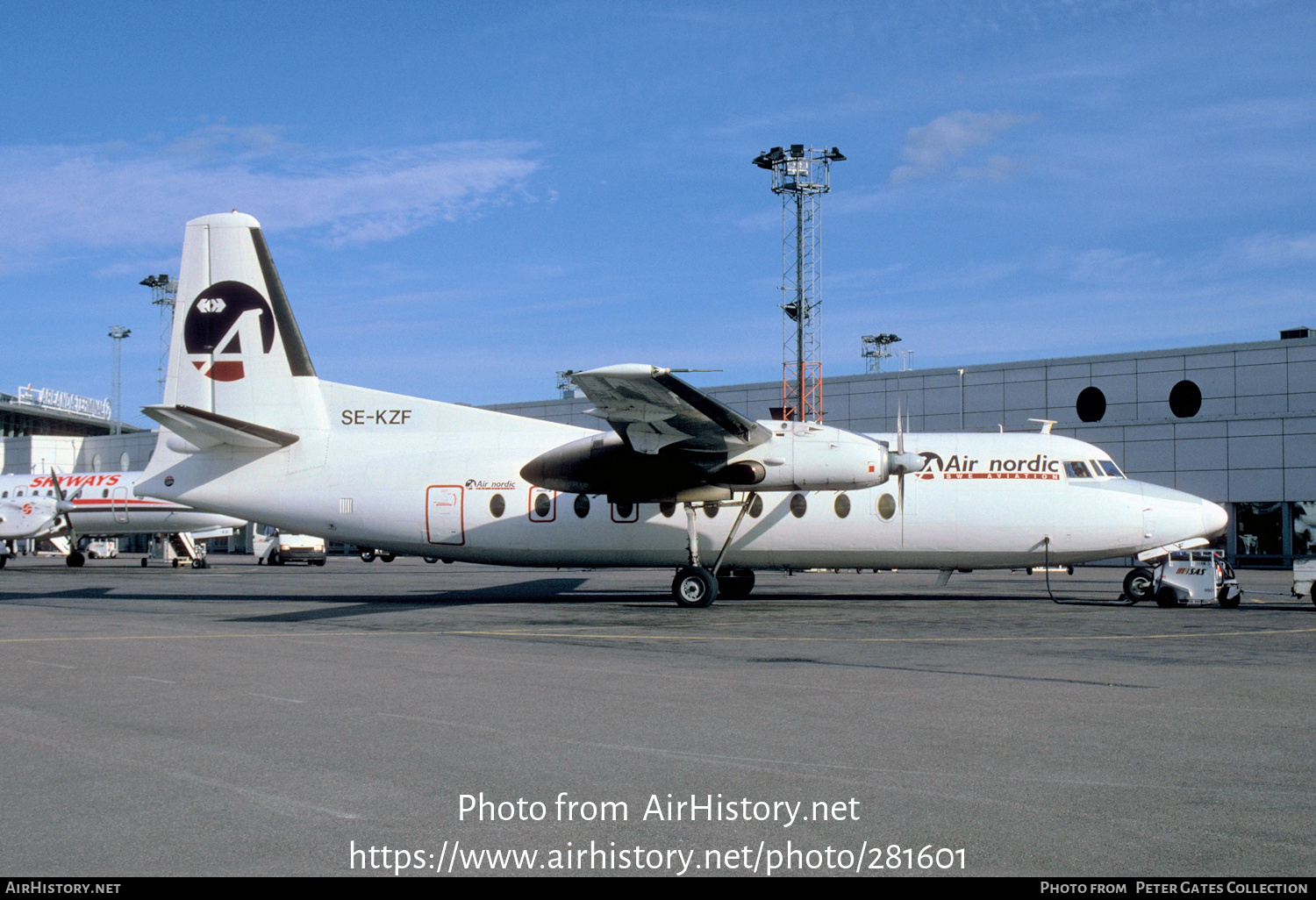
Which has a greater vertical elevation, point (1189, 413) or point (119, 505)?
point (1189, 413)

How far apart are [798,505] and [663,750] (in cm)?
1449

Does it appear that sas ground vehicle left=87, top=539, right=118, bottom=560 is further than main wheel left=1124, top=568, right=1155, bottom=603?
Yes

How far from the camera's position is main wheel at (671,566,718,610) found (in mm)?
19531

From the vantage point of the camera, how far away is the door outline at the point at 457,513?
21.2 m

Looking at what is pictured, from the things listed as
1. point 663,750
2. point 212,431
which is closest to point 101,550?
point 212,431

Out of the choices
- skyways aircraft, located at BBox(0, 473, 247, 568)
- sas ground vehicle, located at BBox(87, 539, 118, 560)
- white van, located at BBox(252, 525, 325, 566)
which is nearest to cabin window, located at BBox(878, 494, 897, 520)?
skyways aircraft, located at BBox(0, 473, 247, 568)

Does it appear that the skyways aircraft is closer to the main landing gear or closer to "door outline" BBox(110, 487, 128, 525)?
"door outline" BBox(110, 487, 128, 525)

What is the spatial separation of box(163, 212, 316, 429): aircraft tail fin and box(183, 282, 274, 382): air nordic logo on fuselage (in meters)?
0.02

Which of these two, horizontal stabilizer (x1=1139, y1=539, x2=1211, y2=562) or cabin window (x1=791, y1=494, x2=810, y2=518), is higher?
cabin window (x1=791, y1=494, x2=810, y2=518)

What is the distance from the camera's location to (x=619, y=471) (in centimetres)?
1955

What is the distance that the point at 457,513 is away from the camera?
69.5 feet

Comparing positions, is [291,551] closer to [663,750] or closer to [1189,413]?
[1189,413]

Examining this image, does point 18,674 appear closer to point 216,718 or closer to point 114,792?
point 216,718
